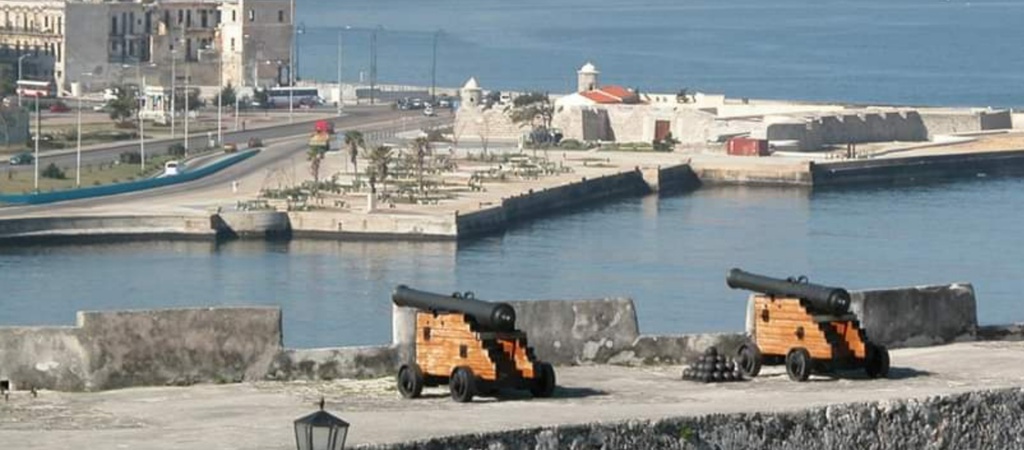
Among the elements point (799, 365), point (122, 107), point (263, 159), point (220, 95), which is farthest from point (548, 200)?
point (799, 365)

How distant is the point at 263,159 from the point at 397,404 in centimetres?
6466

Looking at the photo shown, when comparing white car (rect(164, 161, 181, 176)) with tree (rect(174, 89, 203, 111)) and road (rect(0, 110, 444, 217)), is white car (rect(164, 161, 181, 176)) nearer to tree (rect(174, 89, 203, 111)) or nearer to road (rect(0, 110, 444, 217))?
road (rect(0, 110, 444, 217))

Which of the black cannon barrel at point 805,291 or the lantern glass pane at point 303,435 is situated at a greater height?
the black cannon barrel at point 805,291

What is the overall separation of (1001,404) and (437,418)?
2.34 m

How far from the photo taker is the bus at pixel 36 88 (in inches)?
3814

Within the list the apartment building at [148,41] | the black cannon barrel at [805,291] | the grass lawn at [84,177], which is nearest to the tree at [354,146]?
the grass lawn at [84,177]

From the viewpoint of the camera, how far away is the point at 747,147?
3078 inches

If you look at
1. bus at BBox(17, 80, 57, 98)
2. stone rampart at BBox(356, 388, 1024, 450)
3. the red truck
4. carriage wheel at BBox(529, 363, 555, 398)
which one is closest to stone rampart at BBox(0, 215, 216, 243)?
the red truck

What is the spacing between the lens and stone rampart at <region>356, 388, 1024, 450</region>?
400 inches

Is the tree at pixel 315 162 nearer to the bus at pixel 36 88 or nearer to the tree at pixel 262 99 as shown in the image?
the bus at pixel 36 88

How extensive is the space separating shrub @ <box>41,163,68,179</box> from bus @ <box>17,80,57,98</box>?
28.3 m

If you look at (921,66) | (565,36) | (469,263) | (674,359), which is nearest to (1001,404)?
(674,359)

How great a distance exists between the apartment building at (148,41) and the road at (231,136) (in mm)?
9515

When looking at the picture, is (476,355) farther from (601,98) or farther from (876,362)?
(601,98)
